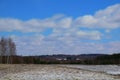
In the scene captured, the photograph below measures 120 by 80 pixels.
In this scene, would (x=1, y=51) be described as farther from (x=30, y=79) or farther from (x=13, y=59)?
(x=30, y=79)

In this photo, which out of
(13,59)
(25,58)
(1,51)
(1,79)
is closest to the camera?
(1,79)

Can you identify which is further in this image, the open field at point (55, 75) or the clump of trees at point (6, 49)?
the clump of trees at point (6, 49)

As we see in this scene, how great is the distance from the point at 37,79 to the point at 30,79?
0.69 meters

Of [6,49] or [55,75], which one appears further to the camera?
[6,49]

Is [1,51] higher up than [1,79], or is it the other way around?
[1,51]

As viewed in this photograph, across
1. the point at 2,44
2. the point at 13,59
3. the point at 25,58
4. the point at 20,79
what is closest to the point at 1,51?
the point at 2,44

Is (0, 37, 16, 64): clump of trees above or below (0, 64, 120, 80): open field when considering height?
above

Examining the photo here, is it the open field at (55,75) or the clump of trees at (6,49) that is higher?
the clump of trees at (6,49)

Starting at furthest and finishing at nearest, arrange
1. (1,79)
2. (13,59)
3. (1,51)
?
(13,59) < (1,51) < (1,79)

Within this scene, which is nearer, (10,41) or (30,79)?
(30,79)

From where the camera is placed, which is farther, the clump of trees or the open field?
the clump of trees

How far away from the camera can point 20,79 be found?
27.6 m

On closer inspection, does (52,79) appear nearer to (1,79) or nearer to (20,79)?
(20,79)

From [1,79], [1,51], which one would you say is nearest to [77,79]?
[1,79]
